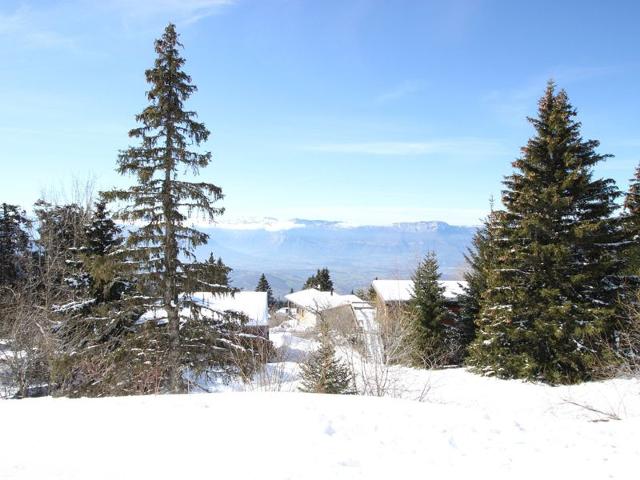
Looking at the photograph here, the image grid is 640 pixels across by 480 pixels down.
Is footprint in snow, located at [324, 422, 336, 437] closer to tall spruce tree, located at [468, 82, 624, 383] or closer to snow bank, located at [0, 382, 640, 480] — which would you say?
snow bank, located at [0, 382, 640, 480]

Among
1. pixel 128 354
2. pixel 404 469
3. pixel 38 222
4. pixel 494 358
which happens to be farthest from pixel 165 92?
pixel 494 358

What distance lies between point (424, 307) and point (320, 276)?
54555mm

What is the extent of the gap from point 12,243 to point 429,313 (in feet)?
105

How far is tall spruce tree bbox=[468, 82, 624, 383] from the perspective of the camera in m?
18.6

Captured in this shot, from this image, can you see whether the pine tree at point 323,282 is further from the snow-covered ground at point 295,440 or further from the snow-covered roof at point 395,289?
the snow-covered ground at point 295,440

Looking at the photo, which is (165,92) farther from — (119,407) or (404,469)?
(404,469)

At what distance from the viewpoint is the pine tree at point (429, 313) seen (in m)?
27.5

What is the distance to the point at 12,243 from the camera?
32.4 m

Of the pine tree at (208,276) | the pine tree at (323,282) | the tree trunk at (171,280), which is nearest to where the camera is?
the tree trunk at (171,280)

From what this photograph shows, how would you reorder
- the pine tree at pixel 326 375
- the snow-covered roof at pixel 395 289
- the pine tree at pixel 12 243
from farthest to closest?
the snow-covered roof at pixel 395 289 → the pine tree at pixel 12 243 → the pine tree at pixel 326 375

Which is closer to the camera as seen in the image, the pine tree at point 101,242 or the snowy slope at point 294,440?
the snowy slope at point 294,440

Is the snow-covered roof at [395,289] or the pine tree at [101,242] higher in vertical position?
the pine tree at [101,242]

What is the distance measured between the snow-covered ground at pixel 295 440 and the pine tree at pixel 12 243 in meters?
26.0

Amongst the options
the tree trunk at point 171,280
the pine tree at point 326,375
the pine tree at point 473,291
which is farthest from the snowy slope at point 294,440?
the pine tree at point 473,291
